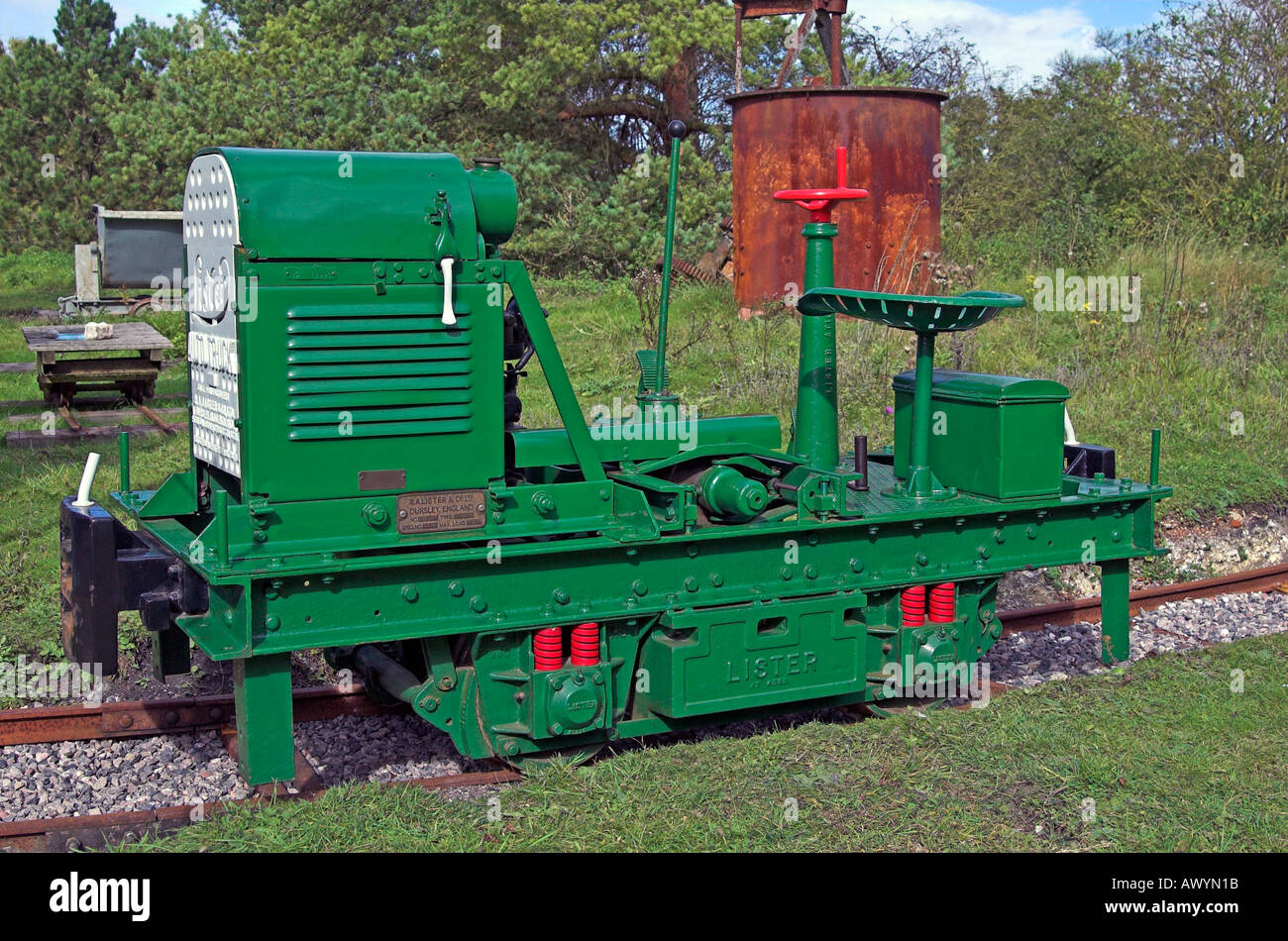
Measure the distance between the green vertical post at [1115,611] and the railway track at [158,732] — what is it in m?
0.67

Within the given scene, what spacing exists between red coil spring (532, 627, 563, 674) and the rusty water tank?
881 centimetres

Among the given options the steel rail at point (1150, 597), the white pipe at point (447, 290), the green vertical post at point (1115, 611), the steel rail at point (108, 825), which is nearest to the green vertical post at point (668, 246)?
the white pipe at point (447, 290)

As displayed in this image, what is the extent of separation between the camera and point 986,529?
6438 millimetres

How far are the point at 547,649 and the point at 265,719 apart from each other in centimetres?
118

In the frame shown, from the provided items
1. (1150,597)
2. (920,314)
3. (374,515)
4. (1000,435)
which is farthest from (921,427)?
(1150,597)

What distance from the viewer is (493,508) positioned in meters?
5.47

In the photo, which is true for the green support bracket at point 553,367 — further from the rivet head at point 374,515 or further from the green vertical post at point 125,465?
the green vertical post at point 125,465

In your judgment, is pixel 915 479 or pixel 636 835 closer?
pixel 636 835

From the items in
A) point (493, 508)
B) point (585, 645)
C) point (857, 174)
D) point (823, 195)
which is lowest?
point (585, 645)

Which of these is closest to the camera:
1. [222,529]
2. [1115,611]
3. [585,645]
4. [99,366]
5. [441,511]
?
[222,529]

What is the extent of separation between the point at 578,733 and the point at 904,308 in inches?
92.9

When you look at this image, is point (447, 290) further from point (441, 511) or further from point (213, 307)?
point (213, 307)

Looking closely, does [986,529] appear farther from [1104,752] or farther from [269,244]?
[269,244]

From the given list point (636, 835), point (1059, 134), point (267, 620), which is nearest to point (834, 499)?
point (636, 835)
